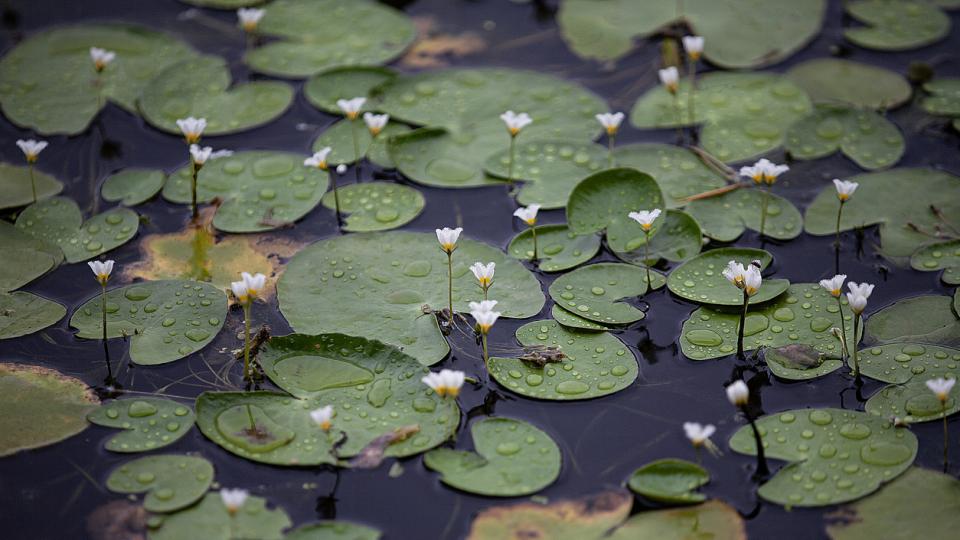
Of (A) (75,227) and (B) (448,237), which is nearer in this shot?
(B) (448,237)

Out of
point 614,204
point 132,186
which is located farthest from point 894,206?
point 132,186

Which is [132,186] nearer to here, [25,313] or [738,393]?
[25,313]

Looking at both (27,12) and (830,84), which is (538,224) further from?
(27,12)

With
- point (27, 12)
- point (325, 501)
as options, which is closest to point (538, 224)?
point (325, 501)

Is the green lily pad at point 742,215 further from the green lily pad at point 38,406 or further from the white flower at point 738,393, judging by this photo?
the green lily pad at point 38,406

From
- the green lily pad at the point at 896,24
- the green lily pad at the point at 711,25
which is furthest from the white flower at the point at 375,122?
the green lily pad at the point at 896,24

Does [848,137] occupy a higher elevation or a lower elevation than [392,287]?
higher

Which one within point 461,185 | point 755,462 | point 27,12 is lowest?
point 755,462
